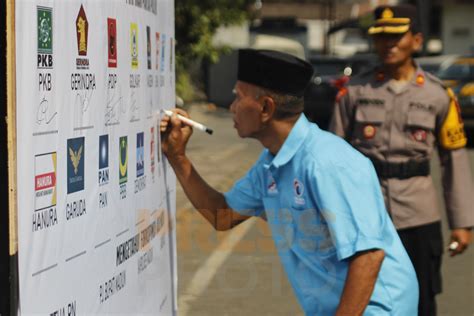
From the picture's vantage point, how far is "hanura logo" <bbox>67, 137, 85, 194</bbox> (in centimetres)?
304

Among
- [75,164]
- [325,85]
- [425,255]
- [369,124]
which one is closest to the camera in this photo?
[75,164]

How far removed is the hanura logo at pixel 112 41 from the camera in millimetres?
3402

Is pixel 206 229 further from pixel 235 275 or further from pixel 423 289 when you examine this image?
pixel 423 289

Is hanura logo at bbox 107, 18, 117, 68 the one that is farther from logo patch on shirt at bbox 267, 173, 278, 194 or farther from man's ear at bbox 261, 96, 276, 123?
logo patch on shirt at bbox 267, 173, 278, 194

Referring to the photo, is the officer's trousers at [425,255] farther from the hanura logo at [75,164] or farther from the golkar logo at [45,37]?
the golkar logo at [45,37]

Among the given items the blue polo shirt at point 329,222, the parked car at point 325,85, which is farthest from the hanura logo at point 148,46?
the parked car at point 325,85

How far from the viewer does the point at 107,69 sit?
11.1ft

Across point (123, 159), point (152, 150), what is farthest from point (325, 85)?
point (123, 159)

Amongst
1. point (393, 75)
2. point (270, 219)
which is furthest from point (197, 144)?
point (270, 219)

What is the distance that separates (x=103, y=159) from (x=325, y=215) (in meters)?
0.71

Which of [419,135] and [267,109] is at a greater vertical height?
[267,109]

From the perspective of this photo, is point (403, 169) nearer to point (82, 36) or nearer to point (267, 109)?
point (267, 109)

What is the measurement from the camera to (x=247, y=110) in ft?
12.5

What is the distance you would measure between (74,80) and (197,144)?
18186 mm
